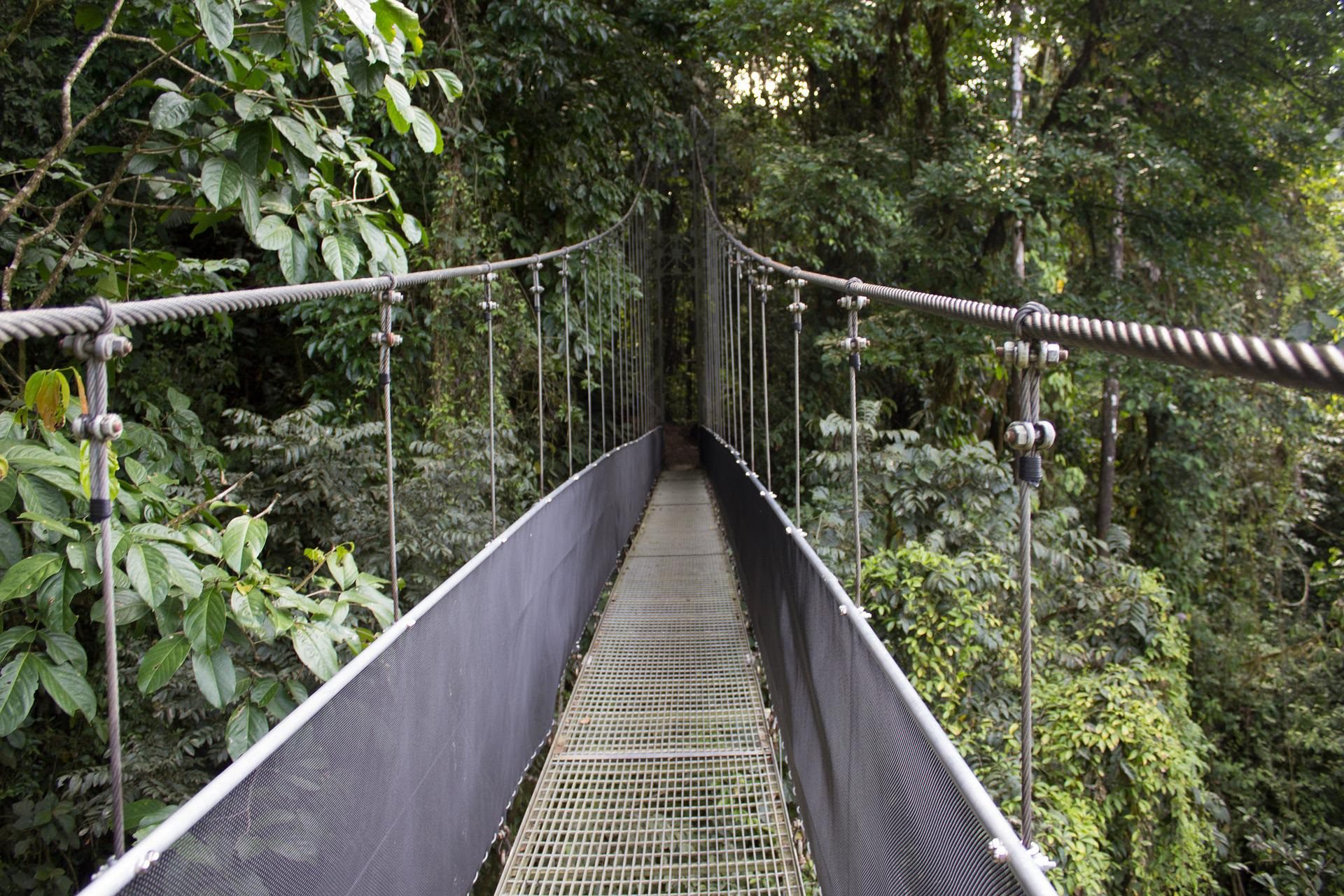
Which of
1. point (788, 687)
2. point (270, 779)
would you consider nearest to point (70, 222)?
point (788, 687)

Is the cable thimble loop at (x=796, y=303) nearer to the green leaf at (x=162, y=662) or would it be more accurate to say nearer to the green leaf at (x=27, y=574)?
the green leaf at (x=162, y=662)

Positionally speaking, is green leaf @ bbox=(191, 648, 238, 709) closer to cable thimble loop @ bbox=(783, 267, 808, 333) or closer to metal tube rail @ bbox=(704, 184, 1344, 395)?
metal tube rail @ bbox=(704, 184, 1344, 395)

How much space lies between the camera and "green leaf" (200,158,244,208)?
1.44 meters

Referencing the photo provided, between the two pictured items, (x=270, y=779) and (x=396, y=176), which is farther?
(x=396, y=176)

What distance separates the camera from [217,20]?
1315 millimetres

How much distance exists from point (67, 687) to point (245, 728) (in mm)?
265

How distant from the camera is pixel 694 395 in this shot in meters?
14.3

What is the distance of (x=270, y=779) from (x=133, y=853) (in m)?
0.21

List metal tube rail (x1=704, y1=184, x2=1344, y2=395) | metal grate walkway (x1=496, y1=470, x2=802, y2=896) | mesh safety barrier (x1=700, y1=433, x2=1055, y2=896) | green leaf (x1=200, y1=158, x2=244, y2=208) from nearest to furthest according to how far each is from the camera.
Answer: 1. metal tube rail (x1=704, y1=184, x2=1344, y2=395)
2. mesh safety barrier (x1=700, y1=433, x2=1055, y2=896)
3. green leaf (x1=200, y1=158, x2=244, y2=208)
4. metal grate walkway (x1=496, y1=470, x2=802, y2=896)

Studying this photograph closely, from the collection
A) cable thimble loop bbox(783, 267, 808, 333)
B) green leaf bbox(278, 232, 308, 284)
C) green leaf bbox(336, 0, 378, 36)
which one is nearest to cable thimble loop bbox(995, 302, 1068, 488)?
green leaf bbox(336, 0, 378, 36)

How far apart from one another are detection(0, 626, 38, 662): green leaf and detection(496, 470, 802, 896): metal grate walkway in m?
1.16

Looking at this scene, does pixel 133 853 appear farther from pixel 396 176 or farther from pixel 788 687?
pixel 396 176

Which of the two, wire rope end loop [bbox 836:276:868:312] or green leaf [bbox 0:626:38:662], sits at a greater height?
wire rope end loop [bbox 836:276:868:312]

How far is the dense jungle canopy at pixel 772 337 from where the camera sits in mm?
1528
